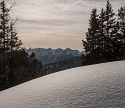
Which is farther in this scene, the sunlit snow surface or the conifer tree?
the conifer tree

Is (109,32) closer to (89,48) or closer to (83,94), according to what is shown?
(89,48)

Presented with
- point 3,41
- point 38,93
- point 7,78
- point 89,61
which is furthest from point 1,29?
point 38,93

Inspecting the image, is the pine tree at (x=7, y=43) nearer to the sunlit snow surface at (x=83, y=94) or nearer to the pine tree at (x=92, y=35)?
the pine tree at (x=92, y=35)

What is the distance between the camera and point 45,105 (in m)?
4.50

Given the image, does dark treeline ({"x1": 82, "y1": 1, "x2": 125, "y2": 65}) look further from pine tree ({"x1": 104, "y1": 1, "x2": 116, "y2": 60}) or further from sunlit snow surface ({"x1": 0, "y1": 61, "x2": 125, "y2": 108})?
sunlit snow surface ({"x1": 0, "y1": 61, "x2": 125, "y2": 108})

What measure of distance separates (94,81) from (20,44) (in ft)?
162

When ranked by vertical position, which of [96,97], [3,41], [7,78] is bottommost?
[7,78]

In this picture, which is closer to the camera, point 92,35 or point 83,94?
point 83,94

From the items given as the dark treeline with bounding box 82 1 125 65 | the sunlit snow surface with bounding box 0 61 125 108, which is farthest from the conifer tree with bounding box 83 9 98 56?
the sunlit snow surface with bounding box 0 61 125 108

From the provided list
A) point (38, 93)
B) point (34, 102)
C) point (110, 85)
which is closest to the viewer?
point (110, 85)

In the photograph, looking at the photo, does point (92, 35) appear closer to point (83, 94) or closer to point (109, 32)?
point (109, 32)

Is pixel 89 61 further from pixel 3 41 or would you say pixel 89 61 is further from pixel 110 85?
pixel 110 85

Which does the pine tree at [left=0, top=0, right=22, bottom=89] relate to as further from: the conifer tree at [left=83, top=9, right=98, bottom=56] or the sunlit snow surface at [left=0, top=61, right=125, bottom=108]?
the sunlit snow surface at [left=0, top=61, right=125, bottom=108]

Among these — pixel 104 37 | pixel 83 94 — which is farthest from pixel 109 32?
pixel 83 94
